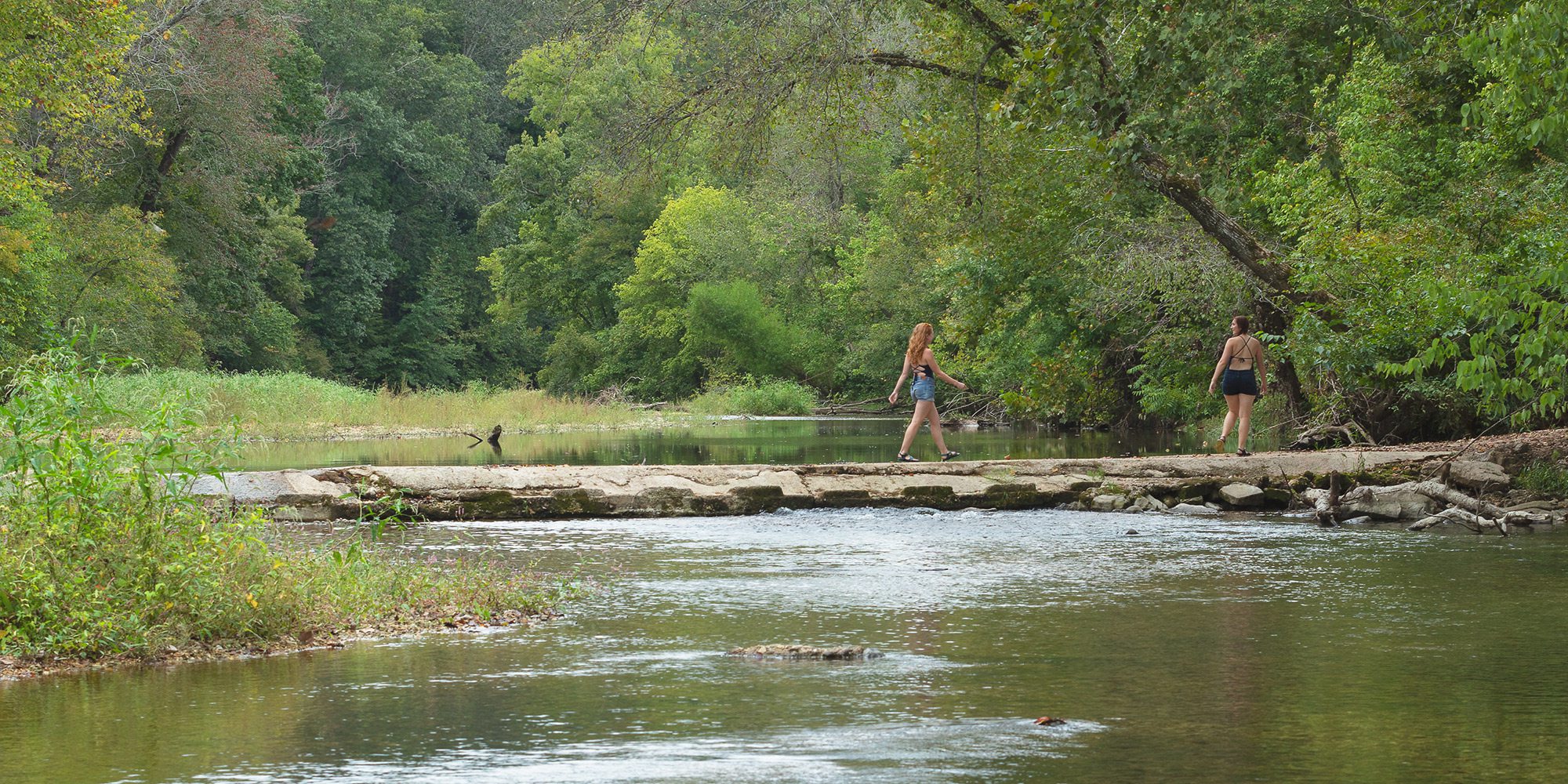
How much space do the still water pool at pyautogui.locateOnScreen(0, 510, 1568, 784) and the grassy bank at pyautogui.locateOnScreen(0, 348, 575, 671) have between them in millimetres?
476

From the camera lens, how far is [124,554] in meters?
8.46

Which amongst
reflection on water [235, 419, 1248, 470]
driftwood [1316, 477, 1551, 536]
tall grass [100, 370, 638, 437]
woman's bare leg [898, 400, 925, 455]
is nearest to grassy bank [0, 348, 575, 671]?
driftwood [1316, 477, 1551, 536]

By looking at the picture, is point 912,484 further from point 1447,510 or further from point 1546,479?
point 1546,479

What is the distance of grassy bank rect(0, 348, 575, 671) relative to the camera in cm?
808

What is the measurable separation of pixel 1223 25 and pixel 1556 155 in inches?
262

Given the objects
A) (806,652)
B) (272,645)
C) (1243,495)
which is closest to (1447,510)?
(1243,495)

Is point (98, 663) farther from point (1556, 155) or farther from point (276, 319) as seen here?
point (276, 319)

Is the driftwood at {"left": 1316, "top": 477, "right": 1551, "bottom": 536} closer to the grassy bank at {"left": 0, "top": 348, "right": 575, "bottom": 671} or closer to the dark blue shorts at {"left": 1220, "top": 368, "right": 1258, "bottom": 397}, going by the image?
the dark blue shorts at {"left": 1220, "top": 368, "right": 1258, "bottom": 397}

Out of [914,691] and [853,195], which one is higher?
[853,195]

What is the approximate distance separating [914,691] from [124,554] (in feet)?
14.9

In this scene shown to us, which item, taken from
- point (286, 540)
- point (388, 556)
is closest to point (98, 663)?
point (286, 540)

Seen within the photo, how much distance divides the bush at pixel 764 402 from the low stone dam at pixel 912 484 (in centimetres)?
4466

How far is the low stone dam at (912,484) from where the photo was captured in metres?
16.5

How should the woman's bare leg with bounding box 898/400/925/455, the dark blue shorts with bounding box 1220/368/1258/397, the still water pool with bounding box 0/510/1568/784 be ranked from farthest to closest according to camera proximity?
the dark blue shorts with bounding box 1220/368/1258/397 < the woman's bare leg with bounding box 898/400/925/455 < the still water pool with bounding box 0/510/1568/784
